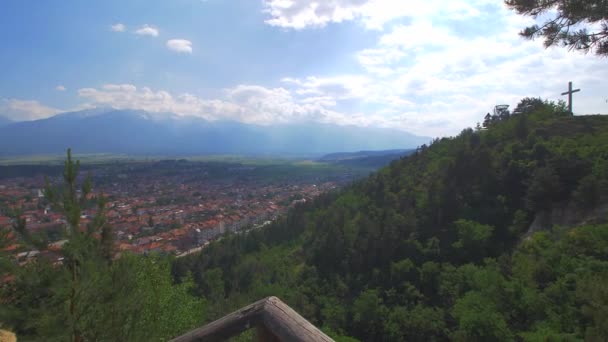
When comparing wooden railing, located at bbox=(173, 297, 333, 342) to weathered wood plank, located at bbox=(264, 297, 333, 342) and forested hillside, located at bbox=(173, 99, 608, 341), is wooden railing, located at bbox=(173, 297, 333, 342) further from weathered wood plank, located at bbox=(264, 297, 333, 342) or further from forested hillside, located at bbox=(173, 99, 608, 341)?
forested hillside, located at bbox=(173, 99, 608, 341)

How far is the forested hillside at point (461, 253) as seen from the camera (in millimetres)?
15039

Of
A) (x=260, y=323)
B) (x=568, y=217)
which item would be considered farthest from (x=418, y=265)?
(x=260, y=323)

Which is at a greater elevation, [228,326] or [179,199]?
[228,326]

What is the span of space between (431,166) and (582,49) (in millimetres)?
34674

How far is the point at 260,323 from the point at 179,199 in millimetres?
62340

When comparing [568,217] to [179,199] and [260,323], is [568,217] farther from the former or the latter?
[179,199]

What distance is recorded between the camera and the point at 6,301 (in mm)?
2762

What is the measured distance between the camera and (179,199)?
195 feet

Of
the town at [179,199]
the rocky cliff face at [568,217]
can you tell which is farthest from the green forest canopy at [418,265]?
the town at [179,199]

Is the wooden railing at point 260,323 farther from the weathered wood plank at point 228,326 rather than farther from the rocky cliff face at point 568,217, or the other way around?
the rocky cliff face at point 568,217

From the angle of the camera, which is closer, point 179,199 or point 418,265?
point 418,265

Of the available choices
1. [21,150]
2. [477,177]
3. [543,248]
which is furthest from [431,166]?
[21,150]

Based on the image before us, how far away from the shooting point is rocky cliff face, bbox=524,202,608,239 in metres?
17.0

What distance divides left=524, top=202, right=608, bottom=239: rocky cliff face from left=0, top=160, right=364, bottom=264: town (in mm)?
22064
